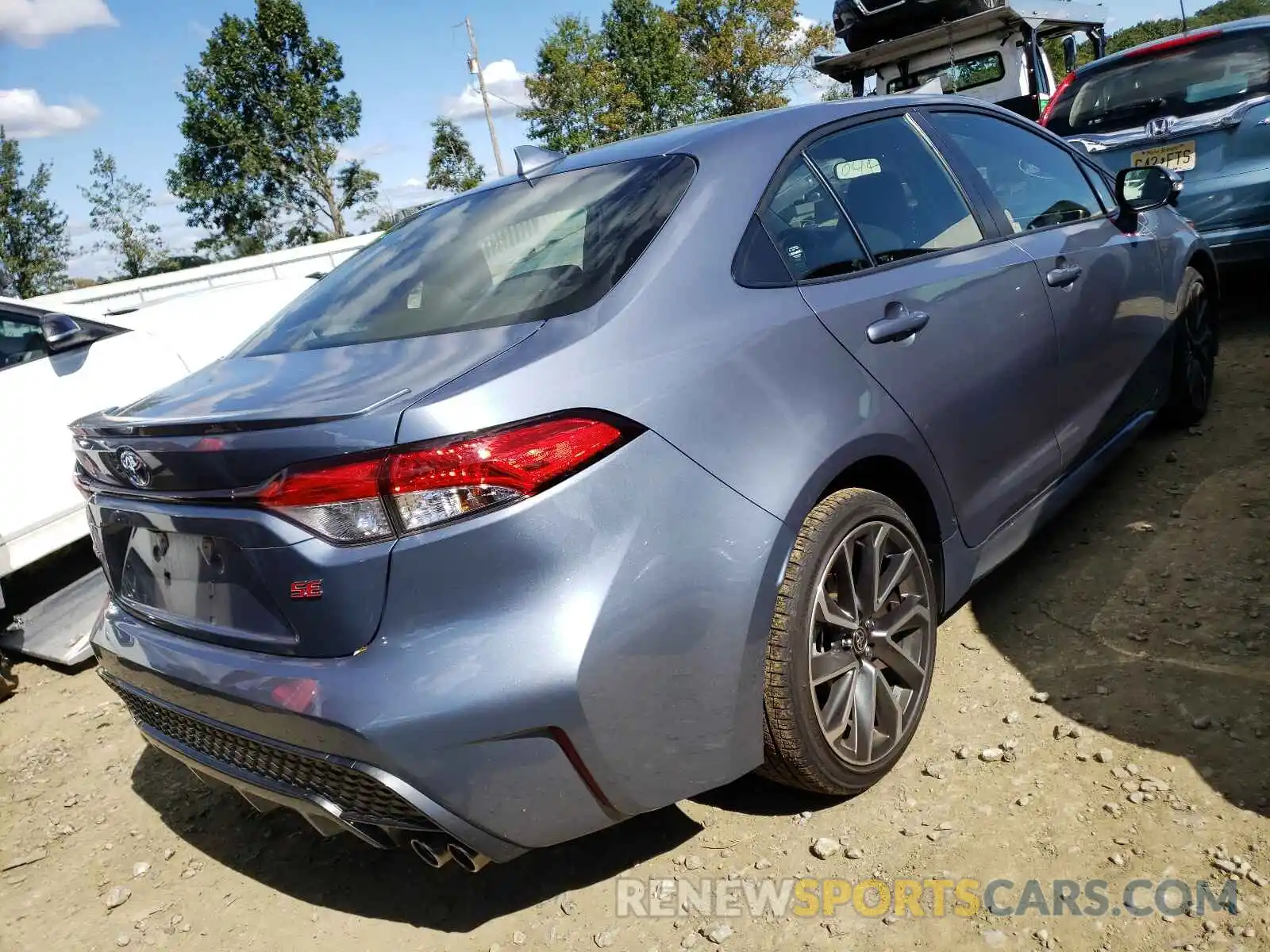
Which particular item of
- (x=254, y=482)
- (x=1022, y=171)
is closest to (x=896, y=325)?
(x=1022, y=171)

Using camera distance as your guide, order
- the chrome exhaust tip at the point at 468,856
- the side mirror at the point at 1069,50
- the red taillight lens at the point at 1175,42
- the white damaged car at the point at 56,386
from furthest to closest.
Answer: the side mirror at the point at 1069,50
the red taillight lens at the point at 1175,42
the white damaged car at the point at 56,386
the chrome exhaust tip at the point at 468,856

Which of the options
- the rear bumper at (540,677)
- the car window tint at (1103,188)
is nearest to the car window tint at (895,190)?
the rear bumper at (540,677)

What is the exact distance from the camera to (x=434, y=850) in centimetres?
187

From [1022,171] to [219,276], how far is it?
1226 centimetres

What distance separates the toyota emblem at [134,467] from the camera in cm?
200

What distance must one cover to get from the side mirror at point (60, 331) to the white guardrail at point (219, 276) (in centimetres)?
708

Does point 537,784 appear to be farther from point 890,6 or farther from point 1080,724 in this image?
point 890,6

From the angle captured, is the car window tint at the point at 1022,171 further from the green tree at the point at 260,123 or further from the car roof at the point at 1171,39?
the green tree at the point at 260,123

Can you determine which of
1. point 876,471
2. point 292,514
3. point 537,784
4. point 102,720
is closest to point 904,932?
point 537,784

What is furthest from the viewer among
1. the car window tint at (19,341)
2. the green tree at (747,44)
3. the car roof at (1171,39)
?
the green tree at (747,44)

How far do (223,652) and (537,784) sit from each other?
0.71m

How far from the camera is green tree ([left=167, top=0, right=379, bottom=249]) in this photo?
40.7 meters

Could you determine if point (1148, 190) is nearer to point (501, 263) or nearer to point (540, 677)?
point (501, 263)

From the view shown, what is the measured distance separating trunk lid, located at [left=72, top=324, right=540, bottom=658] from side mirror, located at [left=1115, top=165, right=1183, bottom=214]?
2.82 metres
